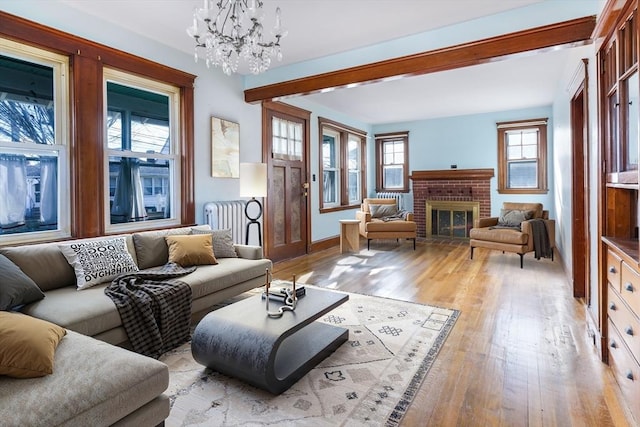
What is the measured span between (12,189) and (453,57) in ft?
13.1

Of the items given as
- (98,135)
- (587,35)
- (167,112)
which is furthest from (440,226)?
(98,135)

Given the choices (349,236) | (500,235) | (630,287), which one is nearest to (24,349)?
(630,287)

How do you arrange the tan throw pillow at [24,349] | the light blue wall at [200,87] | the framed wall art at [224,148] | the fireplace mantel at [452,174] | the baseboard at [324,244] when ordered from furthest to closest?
the fireplace mantel at [452,174]
the baseboard at [324,244]
the framed wall art at [224,148]
the light blue wall at [200,87]
the tan throw pillow at [24,349]

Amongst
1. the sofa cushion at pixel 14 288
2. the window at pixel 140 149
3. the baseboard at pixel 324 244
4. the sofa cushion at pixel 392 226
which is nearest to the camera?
the sofa cushion at pixel 14 288

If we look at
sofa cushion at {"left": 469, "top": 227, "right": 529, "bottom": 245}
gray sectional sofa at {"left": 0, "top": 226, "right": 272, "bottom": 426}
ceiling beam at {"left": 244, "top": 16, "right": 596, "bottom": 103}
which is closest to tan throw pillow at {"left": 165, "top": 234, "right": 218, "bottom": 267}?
gray sectional sofa at {"left": 0, "top": 226, "right": 272, "bottom": 426}

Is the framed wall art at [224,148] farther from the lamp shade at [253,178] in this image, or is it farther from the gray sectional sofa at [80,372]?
the gray sectional sofa at [80,372]

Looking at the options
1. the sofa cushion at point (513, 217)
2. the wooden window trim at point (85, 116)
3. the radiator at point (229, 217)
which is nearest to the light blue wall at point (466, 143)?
the sofa cushion at point (513, 217)

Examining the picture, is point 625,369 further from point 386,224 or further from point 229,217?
point 386,224

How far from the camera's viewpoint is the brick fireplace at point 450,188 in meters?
7.19

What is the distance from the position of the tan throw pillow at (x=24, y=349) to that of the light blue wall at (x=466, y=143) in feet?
24.2

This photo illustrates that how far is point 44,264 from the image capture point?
2521 mm

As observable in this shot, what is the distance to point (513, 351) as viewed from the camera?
2459mm

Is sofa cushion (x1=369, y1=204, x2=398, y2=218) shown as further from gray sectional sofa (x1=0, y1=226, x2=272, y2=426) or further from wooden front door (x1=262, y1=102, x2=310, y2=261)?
gray sectional sofa (x1=0, y1=226, x2=272, y2=426)

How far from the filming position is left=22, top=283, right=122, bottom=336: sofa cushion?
6.71 ft
